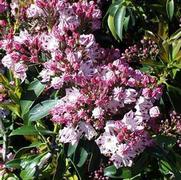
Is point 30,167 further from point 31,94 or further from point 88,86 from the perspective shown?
point 88,86

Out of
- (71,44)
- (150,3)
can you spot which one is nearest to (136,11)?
(150,3)

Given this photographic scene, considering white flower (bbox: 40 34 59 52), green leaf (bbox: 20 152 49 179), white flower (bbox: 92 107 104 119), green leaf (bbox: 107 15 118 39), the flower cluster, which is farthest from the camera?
green leaf (bbox: 107 15 118 39)

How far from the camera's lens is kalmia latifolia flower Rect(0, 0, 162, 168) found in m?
1.79

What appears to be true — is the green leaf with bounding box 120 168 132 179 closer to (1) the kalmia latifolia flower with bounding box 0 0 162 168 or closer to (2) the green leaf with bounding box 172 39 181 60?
(1) the kalmia latifolia flower with bounding box 0 0 162 168

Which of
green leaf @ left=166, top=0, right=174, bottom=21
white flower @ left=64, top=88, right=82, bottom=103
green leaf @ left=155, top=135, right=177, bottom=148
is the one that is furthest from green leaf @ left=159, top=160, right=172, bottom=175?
green leaf @ left=166, top=0, right=174, bottom=21

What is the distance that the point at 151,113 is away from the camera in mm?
1839

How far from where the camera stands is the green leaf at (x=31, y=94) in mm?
2061

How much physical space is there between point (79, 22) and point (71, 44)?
175mm

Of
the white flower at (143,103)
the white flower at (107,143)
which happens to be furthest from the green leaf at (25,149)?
the white flower at (143,103)

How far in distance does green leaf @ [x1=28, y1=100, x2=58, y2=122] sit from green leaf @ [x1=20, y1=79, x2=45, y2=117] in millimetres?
23

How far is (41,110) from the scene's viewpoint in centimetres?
204

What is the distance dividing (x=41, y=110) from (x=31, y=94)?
3.2 inches

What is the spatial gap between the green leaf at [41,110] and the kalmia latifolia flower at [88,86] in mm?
101

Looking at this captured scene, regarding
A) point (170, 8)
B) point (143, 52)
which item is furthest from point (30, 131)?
point (170, 8)
